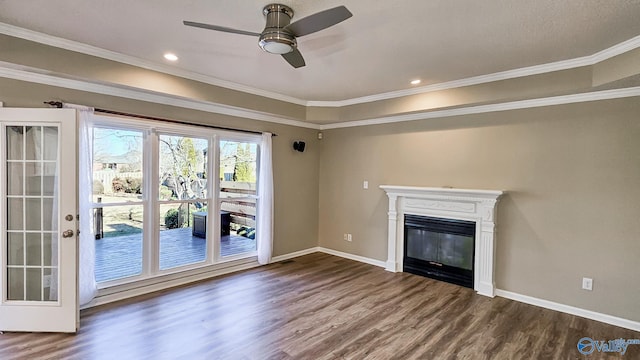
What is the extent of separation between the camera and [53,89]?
3.15 meters

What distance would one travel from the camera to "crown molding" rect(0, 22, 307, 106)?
2725mm

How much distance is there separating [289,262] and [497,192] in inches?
131

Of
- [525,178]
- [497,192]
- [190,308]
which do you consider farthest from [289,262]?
[525,178]

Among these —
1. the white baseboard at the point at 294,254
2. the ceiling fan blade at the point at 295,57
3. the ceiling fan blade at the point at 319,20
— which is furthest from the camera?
the white baseboard at the point at 294,254

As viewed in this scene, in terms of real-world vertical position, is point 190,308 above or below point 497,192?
below

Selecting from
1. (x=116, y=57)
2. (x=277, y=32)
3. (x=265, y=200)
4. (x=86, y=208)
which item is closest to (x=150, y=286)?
(x=86, y=208)

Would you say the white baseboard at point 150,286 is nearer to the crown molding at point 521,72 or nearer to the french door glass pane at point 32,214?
the french door glass pane at point 32,214

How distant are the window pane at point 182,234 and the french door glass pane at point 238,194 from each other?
0.33 m

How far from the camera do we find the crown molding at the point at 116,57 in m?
2.72

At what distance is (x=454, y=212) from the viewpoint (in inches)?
170

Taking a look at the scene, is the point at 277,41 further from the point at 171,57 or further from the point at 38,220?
the point at 38,220

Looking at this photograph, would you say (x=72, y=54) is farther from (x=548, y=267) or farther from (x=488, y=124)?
(x=548, y=267)

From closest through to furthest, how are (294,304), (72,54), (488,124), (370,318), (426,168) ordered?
(72,54)
(370,318)
(294,304)
(488,124)
(426,168)

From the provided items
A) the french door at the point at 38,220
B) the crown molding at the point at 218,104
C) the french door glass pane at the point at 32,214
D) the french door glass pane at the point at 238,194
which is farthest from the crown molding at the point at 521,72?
the french door glass pane at the point at 32,214
